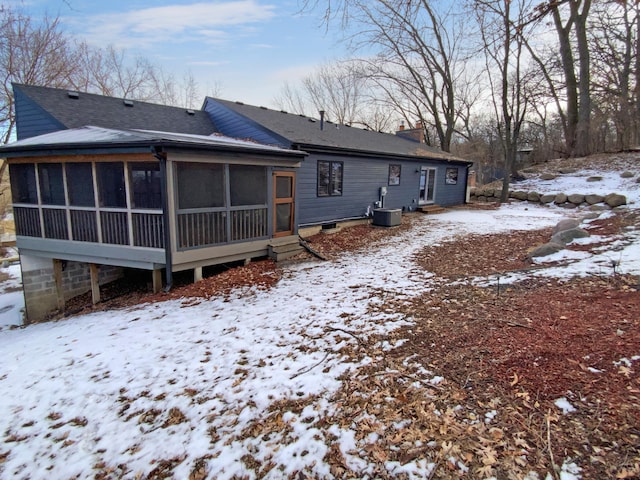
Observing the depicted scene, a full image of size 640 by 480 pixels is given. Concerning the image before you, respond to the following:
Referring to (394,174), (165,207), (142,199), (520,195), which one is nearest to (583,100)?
(520,195)

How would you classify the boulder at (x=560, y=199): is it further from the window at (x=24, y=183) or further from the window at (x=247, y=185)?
the window at (x=24, y=183)

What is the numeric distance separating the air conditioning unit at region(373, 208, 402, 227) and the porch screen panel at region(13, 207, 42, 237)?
31.6 feet

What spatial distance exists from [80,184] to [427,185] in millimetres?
13907

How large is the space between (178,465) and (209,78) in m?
34.3

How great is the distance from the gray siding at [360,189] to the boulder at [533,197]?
13.1 ft

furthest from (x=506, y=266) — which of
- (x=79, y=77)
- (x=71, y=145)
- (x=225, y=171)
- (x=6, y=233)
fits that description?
(x=79, y=77)

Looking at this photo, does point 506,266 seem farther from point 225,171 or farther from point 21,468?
point 21,468

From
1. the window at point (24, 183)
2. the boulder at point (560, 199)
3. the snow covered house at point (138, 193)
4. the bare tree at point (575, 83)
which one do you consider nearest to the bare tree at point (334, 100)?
the bare tree at point (575, 83)

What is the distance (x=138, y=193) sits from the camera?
6.64 m

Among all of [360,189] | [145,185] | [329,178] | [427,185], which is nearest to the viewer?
[145,185]

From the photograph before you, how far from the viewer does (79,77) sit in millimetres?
20703

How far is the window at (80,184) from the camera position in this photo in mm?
6926

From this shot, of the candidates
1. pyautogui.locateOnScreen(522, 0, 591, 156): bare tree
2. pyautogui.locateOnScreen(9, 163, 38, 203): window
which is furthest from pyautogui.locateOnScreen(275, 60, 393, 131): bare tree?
pyautogui.locateOnScreen(9, 163, 38, 203): window

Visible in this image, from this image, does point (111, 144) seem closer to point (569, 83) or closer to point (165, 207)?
point (165, 207)
